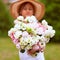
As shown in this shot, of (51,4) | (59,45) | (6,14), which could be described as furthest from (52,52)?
(6,14)

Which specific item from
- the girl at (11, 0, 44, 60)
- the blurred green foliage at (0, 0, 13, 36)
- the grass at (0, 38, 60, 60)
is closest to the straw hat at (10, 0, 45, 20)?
the girl at (11, 0, 44, 60)

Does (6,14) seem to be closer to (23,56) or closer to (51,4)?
(51,4)

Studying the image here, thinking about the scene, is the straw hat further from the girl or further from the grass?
the grass

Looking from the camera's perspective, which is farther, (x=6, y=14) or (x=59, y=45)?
(x=6, y=14)

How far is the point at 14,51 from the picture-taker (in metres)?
12.8

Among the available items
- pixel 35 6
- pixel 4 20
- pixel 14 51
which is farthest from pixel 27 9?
pixel 4 20

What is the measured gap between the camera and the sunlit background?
1212 centimetres

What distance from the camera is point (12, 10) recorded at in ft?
24.2

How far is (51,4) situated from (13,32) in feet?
26.4

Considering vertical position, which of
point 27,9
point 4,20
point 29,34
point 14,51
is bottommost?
point 4,20

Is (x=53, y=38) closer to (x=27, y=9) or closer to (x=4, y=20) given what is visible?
(x=4, y=20)

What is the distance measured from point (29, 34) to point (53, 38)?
313 inches

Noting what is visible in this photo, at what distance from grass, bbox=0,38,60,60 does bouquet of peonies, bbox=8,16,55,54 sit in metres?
4.57

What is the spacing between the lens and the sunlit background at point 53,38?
12.1 metres
